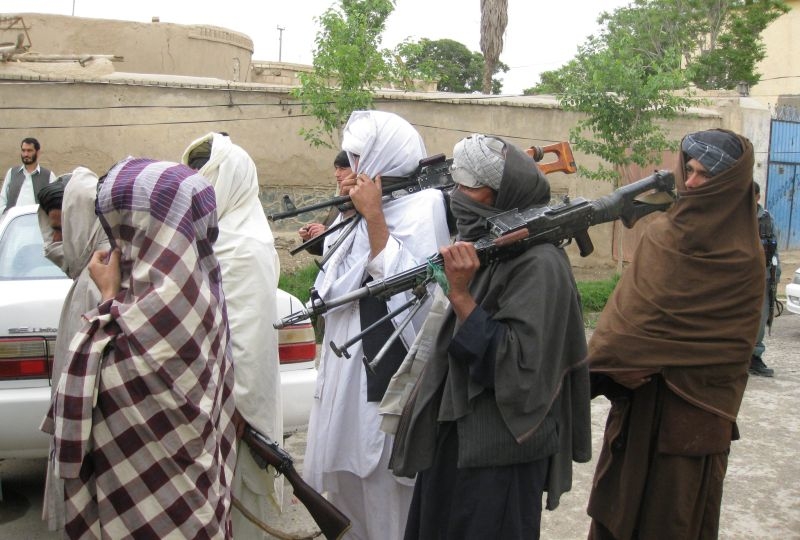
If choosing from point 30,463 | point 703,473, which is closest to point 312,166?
point 30,463

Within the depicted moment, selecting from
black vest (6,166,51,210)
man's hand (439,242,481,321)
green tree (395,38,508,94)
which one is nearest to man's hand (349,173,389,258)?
man's hand (439,242,481,321)

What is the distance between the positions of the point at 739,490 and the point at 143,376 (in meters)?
3.68

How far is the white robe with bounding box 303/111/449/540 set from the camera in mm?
3254

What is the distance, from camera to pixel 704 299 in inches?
120

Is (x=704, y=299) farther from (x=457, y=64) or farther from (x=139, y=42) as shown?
(x=457, y=64)

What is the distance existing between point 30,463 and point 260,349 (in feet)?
8.79

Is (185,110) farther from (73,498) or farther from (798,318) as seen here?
(73,498)

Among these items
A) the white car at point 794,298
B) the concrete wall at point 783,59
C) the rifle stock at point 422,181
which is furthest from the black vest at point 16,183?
the concrete wall at point 783,59

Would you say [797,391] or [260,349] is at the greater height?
[260,349]

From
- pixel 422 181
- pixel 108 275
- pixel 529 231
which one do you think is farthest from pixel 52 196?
pixel 529 231

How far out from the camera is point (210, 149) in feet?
11.4

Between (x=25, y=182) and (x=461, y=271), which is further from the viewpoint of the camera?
(x=25, y=182)

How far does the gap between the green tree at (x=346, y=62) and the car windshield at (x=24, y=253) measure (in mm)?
5947

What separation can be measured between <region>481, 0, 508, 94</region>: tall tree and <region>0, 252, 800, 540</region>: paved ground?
12.0 metres
